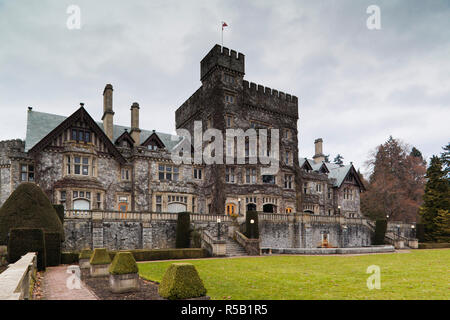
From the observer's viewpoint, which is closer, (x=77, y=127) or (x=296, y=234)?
(x=77, y=127)

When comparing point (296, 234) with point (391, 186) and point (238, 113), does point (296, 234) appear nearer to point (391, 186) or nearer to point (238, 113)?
point (238, 113)

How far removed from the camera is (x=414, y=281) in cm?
1277

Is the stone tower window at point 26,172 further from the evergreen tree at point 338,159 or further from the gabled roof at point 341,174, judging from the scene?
→ the evergreen tree at point 338,159

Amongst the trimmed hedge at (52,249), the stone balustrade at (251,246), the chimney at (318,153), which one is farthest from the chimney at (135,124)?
the chimney at (318,153)

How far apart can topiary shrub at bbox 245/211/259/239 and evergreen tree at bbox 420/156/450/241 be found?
26.0m

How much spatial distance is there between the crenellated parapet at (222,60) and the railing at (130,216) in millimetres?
16346

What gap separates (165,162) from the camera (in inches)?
1411

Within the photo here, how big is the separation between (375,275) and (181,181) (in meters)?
25.0

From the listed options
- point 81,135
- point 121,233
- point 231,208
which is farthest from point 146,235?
point 231,208

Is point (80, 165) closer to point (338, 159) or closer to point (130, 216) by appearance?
point (130, 216)

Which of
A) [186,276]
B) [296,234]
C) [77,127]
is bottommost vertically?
[296,234]

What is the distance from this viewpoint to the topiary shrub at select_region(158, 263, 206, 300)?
798 centimetres

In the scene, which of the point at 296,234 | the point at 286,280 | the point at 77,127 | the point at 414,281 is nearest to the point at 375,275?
the point at 414,281
